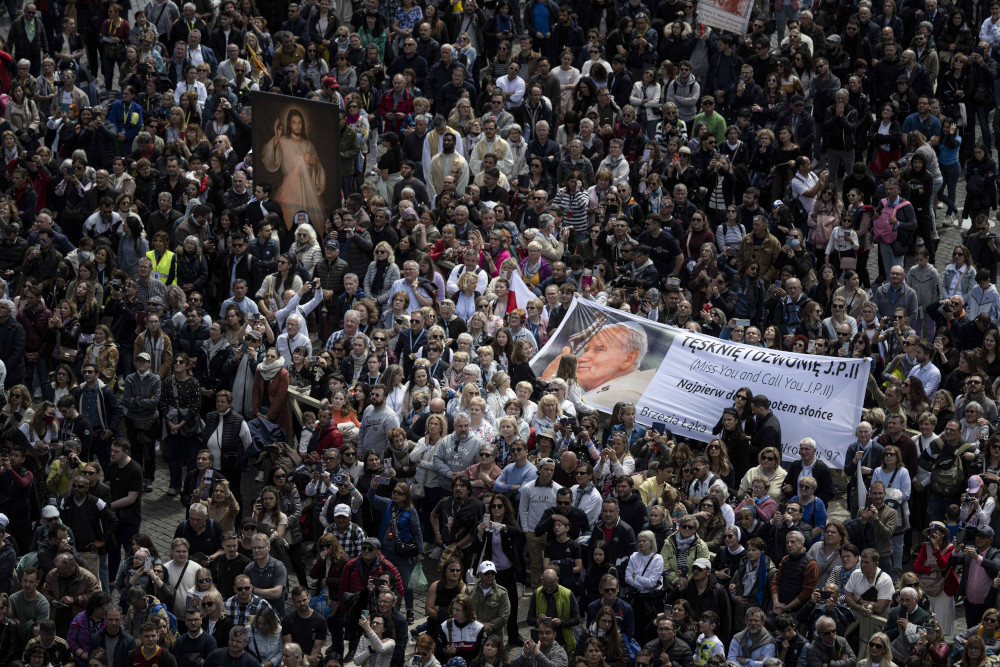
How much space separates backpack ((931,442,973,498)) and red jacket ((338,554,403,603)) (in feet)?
19.0

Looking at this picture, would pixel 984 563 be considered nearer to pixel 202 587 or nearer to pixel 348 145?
pixel 202 587

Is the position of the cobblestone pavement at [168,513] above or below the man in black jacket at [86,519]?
below

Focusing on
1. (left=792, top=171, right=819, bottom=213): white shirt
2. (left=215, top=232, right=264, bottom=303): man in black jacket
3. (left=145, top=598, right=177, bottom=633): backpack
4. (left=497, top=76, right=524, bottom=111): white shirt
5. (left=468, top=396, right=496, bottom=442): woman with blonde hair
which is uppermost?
(left=497, top=76, right=524, bottom=111): white shirt

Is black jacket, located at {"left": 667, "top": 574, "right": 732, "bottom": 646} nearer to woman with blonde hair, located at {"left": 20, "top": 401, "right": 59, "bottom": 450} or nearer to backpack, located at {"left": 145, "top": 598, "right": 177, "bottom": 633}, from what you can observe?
backpack, located at {"left": 145, "top": 598, "right": 177, "bottom": 633}

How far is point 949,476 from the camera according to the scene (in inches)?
788

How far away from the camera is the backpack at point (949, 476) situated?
65.6ft

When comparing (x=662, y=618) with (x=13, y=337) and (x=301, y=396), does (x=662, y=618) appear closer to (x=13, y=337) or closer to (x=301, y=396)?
(x=301, y=396)

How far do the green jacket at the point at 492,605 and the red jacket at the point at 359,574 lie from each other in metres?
0.78

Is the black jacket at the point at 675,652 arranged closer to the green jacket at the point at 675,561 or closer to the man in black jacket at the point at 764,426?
the green jacket at the point at 675,561

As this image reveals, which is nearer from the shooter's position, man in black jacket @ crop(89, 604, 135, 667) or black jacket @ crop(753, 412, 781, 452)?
man in black jacket @ crop(89, 604, 135, 667)

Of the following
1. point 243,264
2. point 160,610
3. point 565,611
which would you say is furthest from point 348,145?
point 160,610

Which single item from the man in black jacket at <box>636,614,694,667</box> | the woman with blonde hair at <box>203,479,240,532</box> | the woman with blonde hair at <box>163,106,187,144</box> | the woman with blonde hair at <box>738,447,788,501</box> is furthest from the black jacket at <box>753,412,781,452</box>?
the woman with blonde hair at <box>163,106,187,144</box>

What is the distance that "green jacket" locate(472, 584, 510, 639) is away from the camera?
18.4m

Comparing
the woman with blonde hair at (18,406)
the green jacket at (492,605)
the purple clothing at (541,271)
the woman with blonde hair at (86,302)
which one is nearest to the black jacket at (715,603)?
the green jacket at (492,605)
